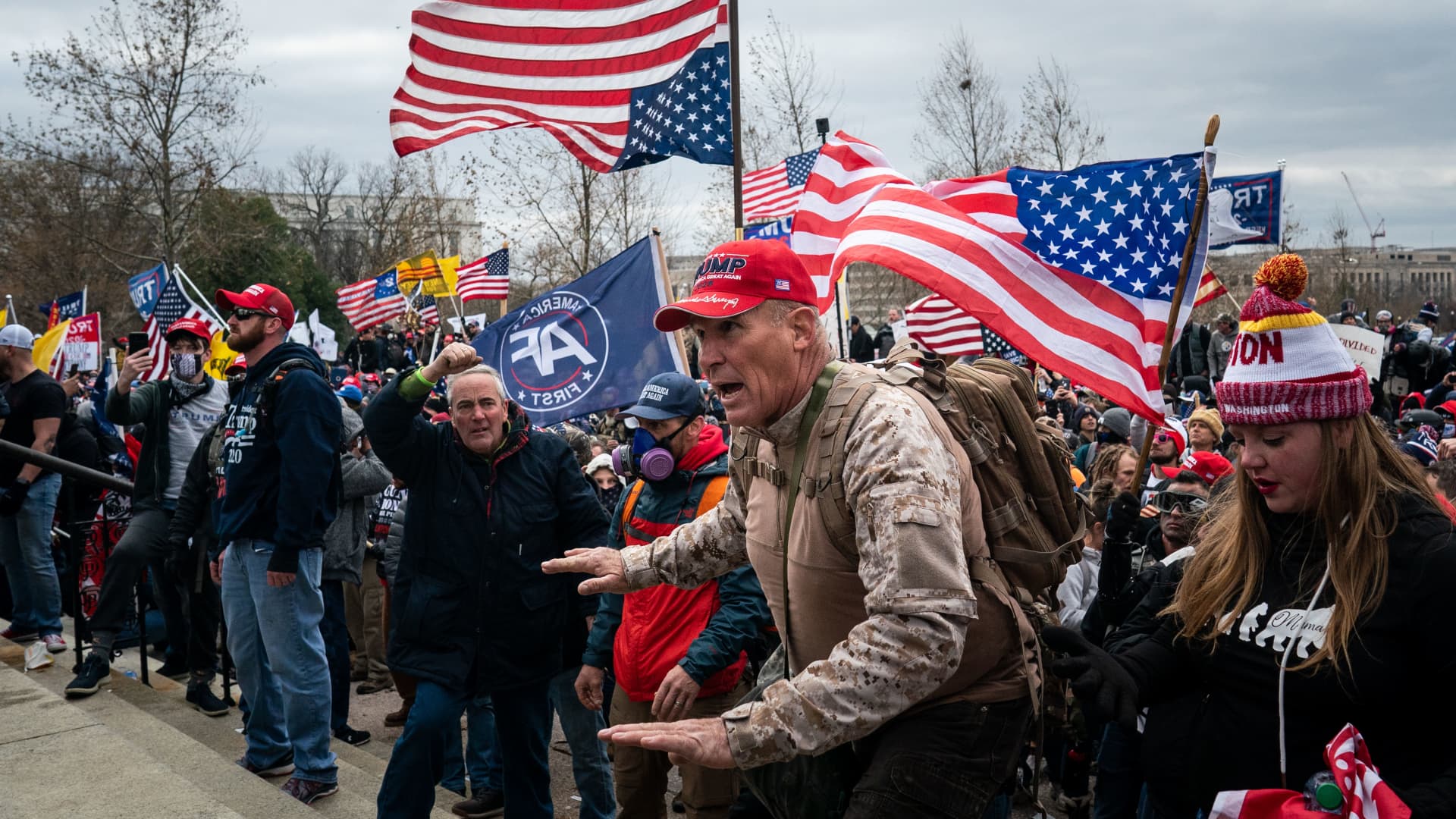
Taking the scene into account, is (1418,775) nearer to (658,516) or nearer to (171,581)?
(658,516)

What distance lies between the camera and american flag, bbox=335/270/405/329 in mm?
23781

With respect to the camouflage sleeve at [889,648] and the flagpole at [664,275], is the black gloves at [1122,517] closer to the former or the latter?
the camouflage sleeve at [889,648]

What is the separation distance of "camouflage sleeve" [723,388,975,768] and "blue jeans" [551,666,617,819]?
9.45 ft

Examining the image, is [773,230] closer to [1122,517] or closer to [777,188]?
[777,188]

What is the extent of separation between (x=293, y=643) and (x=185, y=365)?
250 cm

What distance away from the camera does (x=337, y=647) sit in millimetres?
6750

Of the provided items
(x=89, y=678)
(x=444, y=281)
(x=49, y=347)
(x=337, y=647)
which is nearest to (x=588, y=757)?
(x=337, y=647)

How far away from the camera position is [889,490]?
2264 mm

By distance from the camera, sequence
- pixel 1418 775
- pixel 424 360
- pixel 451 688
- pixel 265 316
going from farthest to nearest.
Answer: pixel 424 360 < pixel 265 316 < pixel 451 688 < pixel 1418 775

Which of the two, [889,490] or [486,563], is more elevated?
[889,490]

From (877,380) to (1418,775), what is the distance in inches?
51.7

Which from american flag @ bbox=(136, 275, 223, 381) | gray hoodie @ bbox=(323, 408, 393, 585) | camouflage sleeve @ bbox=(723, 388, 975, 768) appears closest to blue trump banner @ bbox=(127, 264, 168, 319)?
american flag @ bbox=(136, 275, 223, 381)

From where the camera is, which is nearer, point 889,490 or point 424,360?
point 889,490

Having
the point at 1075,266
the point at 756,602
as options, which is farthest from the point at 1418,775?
the point at 1075,266
